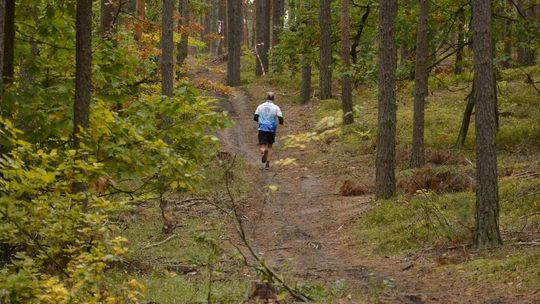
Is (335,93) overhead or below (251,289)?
overhead

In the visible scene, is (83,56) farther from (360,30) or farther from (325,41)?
(325,41)

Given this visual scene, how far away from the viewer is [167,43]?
17578mm

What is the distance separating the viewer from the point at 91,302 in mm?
6707

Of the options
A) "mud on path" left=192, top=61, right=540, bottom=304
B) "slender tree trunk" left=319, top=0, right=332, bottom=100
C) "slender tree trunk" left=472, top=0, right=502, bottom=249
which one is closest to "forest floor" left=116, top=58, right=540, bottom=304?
"mud on path" left=192, top=61, right=540, bottom=304

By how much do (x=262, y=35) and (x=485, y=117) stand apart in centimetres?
3323

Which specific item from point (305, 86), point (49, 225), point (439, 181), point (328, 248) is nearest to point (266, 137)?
point (439, 181)

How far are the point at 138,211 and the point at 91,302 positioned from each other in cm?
1054

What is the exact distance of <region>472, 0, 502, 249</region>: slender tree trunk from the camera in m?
10.9

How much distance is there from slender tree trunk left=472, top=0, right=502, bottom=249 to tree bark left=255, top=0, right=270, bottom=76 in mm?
31940

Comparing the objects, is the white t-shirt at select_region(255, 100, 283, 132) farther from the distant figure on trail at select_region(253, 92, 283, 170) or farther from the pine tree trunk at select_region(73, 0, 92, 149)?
the pine tree trunk at select_region(73, 0, 92, 149)

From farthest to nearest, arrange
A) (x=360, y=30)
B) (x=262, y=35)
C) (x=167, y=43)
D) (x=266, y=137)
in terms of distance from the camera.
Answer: (x=262, y=35)
(x=360, y=30)
(x=266, y=137)
(x=167, y=43)

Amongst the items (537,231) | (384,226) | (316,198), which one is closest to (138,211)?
(316,198)

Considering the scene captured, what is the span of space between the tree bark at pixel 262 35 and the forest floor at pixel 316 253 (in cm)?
2137

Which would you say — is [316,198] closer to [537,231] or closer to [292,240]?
[292,240]
